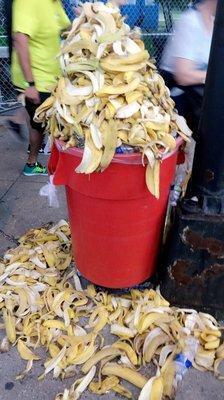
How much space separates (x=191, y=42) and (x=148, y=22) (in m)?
4.06

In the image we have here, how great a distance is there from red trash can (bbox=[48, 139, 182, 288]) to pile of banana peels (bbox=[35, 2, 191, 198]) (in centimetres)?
8

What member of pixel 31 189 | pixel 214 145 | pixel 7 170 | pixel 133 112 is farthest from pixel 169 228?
pixel 7 170

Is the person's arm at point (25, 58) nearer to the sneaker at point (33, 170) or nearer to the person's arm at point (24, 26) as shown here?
the person's arm at point (24, 26)

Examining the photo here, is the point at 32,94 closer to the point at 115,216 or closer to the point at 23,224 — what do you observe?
the point at 23,224

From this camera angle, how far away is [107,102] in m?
2.07

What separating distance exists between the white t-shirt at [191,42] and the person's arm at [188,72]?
0.08 feet

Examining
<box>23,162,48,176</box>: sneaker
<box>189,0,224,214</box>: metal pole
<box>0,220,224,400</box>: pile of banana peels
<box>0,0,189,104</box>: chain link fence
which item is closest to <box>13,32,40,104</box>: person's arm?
<box>23,162,48,176</box>: sneaker

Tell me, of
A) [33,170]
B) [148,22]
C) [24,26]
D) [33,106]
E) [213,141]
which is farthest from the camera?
[148,22]

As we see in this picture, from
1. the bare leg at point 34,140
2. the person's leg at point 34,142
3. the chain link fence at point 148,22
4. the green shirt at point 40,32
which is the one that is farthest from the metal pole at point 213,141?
the chain link fence at point 148,22

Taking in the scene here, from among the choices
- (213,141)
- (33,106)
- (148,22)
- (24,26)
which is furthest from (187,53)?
(148,22)

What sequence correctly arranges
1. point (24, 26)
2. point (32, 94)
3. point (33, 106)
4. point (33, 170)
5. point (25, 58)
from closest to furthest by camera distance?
point (24, 26) → point (25, 58) → point (32, 94) → point (33, 106) → point (33, 170)

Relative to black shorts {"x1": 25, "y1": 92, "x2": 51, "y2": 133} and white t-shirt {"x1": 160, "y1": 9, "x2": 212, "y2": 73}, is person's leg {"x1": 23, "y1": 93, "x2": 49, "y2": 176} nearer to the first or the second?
black shorts {"x1": 25, "y1": 92, "x2": 51, "y2": 133}

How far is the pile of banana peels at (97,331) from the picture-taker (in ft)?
7.41

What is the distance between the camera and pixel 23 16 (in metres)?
3.18
